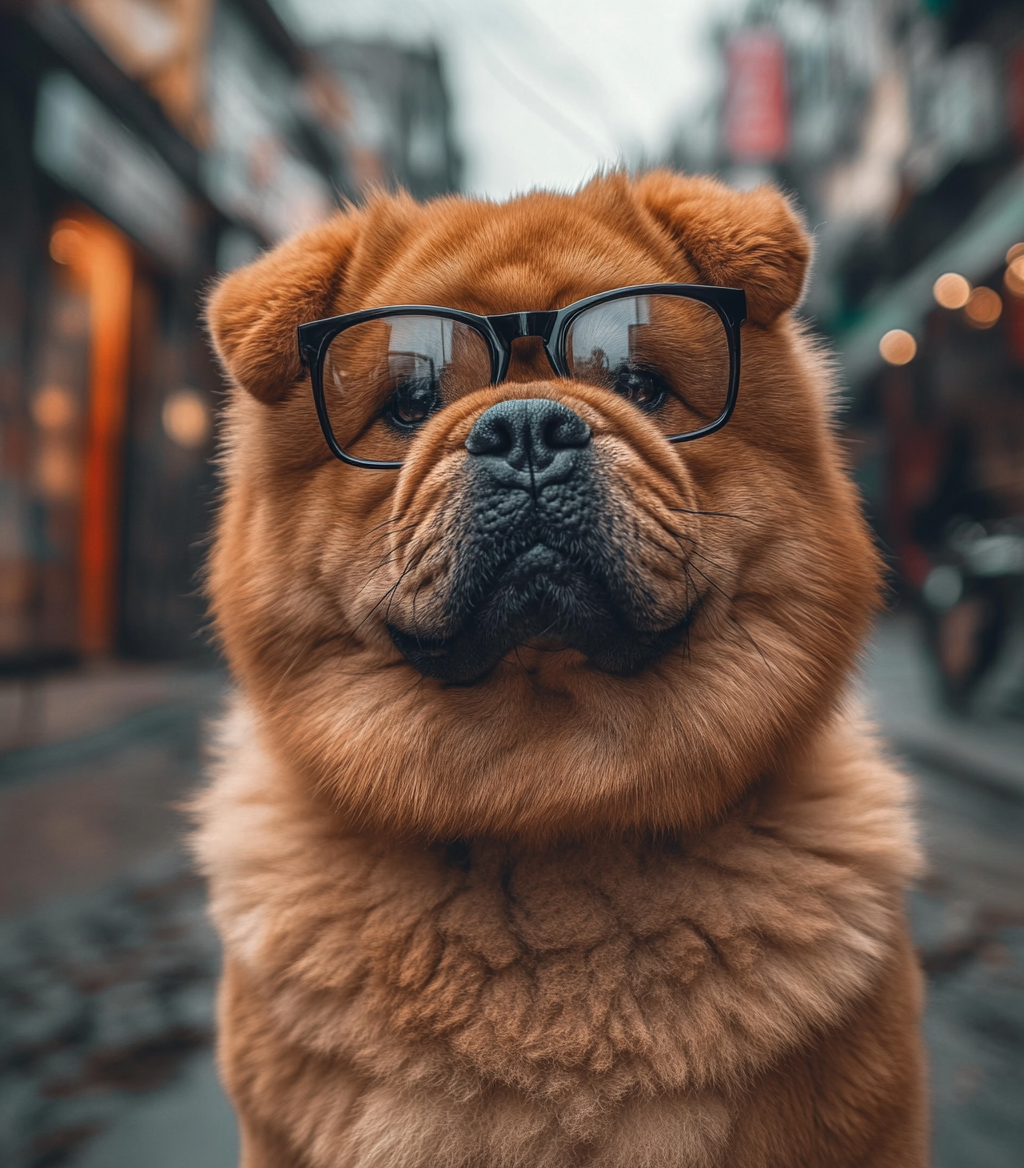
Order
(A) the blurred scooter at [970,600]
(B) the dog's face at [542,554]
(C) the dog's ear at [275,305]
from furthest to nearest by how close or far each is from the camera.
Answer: (A) the blurred scooter at [970,600] → (C) the dog's ear at [275,305] → (B) the dog's face at [542,554]

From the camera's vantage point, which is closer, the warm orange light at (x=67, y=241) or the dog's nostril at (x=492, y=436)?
the dog's nostril at (x=492, y=436)

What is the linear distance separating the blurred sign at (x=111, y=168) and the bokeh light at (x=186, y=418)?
1.83 m

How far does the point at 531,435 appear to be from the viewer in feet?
5.08

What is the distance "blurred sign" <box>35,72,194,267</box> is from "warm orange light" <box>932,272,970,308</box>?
1034 cm

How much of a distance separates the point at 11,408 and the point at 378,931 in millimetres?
8529

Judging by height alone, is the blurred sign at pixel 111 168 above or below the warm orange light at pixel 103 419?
above

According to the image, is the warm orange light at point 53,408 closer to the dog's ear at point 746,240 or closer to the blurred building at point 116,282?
the blurred building at point 116,282

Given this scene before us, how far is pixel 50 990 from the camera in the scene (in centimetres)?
304

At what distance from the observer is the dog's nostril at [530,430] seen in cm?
155

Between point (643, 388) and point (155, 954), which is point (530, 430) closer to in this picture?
point (643, 388)

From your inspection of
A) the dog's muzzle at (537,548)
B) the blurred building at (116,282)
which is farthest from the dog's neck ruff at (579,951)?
the blurred building at (116,282)

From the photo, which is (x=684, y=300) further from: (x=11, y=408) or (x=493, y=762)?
(x=11, y=408)

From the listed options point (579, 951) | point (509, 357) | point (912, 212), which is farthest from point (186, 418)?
point (912, 212)

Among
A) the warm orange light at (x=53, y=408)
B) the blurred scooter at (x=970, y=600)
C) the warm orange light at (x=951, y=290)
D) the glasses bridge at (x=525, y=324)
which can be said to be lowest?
the blurred scooter at (x=970, y=600)
